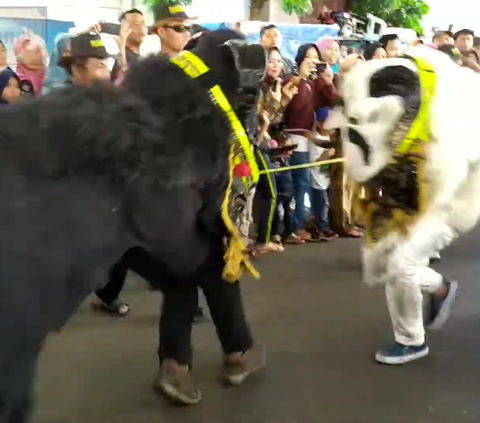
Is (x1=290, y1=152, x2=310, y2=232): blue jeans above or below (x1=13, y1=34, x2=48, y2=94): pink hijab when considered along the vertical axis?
below

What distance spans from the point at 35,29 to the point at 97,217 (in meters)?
4.19

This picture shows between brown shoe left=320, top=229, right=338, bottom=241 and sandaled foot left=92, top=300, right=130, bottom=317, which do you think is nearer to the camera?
sandaled foot left=92, top=300, right=130, bottom=317

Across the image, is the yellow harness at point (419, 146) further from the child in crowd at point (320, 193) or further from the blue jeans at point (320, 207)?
the blue jeans at point (320, 207)

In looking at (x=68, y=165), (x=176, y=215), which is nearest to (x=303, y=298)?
(x=176, y=215)

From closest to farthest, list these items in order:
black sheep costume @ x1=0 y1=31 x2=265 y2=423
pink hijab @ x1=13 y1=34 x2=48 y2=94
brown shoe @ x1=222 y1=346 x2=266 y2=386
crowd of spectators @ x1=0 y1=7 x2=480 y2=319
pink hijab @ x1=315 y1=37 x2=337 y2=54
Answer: black sheep costume @ x1=0 y1=31 x2=265 y2=423 → brown shoe @ x1=222 y1=346 x2=266 y2=386 → pink hijab @ x1=13 y1=34 x2=48 y2=94 → crowd of spectators @ x1=0 y1=7 x2=480 y2=319 → pink hijab @ x1=315 y1=37 x2=337 y2=54

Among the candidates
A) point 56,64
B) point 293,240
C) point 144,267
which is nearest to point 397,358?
point 144,267

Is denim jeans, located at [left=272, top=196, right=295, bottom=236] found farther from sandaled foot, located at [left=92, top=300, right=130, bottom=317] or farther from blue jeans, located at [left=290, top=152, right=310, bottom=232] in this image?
sandaled foot, located at [left=92, top=300, right=130, bottom=317]

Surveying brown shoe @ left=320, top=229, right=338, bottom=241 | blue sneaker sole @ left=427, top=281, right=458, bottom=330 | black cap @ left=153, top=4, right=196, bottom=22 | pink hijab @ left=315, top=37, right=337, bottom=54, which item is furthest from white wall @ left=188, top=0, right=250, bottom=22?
blue sneaker sole @ left=427, top=281, right=458, bottom=330

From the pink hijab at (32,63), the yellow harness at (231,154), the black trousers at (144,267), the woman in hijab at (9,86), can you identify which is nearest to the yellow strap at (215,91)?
the yellow harness at (231,154)

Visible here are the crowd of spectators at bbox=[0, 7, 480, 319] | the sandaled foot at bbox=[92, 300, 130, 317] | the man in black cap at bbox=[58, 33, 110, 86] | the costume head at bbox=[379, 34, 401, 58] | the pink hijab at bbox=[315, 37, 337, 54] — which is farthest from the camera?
the costume head at bbox=[379, 34, 401, 58]

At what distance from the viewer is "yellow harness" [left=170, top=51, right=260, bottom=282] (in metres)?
1.60

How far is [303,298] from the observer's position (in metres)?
3.39

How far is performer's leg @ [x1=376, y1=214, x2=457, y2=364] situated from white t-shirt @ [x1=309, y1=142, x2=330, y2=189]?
195 cm

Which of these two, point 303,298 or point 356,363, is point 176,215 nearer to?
point 356,363
